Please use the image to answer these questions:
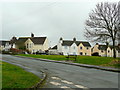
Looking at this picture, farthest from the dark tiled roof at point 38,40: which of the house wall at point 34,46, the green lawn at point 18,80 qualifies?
the green lawn at point 18,80

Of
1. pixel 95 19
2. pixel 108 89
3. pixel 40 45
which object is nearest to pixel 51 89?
pixel 108 89

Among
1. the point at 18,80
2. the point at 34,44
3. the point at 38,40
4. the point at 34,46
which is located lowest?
the point at 18,80

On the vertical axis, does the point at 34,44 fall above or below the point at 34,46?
above

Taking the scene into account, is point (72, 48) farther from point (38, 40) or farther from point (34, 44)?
point (34, 44)

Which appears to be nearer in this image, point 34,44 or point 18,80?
point 18,80

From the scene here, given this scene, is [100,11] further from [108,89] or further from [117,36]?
[108,89]

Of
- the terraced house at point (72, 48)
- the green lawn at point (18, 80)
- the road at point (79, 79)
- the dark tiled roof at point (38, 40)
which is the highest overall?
the dark tiled roof at point (38, 40)

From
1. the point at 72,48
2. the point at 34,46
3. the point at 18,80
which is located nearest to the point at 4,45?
the point at 34,46

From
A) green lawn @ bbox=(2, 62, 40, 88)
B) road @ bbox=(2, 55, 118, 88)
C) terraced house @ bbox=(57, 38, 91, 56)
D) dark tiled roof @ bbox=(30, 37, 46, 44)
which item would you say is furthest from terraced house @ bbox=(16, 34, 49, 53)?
green lawn @ bbox=(2, 62, 40, 88)

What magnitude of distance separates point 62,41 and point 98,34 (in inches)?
1740

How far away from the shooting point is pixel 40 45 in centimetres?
7262

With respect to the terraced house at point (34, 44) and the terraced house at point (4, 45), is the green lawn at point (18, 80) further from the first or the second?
the terraced house at point (4, 45)

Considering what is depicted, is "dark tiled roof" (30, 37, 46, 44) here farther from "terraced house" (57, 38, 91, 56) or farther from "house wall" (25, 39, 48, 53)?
"terraced house" (57, 38, 91, 56)

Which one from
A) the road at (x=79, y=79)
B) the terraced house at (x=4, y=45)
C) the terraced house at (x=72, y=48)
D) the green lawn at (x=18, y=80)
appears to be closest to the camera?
the green lawn at (x=18, y=80)
